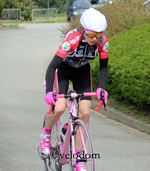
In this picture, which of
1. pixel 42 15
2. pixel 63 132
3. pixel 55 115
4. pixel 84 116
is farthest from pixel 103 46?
pixel 42 15

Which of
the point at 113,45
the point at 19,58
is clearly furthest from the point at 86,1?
the point at 113,45

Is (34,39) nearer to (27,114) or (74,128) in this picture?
(27,114)

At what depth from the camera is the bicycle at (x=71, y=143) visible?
16.0 ft

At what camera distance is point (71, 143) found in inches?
204

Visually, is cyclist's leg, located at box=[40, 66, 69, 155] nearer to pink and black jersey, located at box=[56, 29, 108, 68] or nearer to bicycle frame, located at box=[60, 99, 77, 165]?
bicycle frame, located at box=[60, 99, 77, 165]

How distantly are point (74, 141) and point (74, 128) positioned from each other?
127mm

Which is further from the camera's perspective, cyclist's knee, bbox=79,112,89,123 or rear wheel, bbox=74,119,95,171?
cyclist's knee, bbox=79,112,89,123

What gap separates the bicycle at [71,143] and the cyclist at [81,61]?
81 mm

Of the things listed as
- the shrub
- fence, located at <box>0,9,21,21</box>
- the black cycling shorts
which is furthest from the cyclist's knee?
fence, located at <box>0,9,21,21</box>

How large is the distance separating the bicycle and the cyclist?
8 centimetres

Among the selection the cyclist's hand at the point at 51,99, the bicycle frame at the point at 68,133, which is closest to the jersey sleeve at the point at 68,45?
the cyclist's hand at the point at 51,99

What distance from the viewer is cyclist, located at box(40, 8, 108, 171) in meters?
5.08

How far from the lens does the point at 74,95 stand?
5.21m

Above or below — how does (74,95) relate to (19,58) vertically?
above
